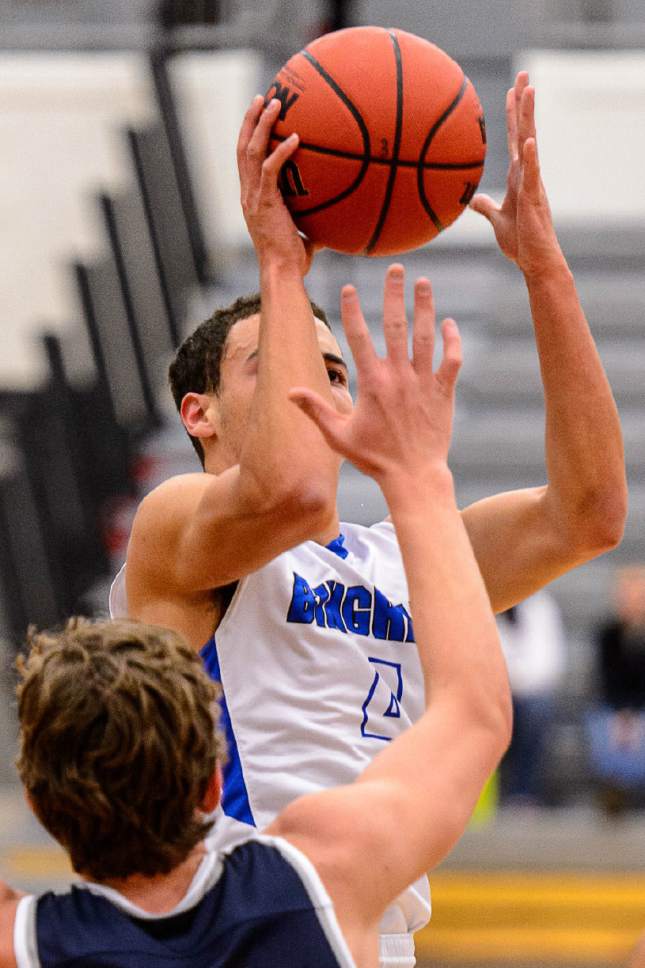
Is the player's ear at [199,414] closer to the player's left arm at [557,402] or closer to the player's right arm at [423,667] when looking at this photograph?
the player's left arm at [557,402]

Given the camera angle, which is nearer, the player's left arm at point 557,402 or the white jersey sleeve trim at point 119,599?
the player's left arm at point 557,402

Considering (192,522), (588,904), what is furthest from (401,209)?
(588,904)

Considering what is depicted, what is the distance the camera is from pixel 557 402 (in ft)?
9.66

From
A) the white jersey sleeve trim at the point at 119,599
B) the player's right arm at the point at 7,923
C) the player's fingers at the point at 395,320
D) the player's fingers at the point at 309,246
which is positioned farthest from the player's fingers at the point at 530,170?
the player's right arm at the point at 7,923

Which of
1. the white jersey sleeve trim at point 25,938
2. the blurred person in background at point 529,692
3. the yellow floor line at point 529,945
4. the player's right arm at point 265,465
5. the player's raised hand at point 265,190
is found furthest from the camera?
the blurred person in background at point 529,692

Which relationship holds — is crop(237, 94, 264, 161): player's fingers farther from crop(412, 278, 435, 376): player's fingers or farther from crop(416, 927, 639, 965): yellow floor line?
crop(416, 927, 639, 965): yellow floor line

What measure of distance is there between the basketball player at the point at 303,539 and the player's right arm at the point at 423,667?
26.6 inches

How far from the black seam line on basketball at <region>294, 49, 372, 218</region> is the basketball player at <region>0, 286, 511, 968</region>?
930mm

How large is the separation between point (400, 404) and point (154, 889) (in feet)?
2.11

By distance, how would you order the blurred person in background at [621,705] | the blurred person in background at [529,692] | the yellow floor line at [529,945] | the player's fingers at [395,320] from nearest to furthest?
the player's fingers at [395,320] < the yellow floor line at [529,945] < the blurred person in background at [621,705] < the blurred person in background at [529,692]

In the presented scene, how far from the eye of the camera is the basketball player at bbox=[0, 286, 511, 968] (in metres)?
1.92

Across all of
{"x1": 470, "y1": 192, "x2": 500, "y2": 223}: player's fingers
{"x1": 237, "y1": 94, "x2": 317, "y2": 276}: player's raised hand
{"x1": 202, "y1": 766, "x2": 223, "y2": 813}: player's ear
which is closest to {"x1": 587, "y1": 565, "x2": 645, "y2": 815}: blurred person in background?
{"x1": 470, "y1": 192, "x2": 500, "y2": 223}: player's fingers

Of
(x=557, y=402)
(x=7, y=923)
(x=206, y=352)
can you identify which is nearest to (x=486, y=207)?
(x=557, y=402)

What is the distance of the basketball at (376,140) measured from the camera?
2896 mm
